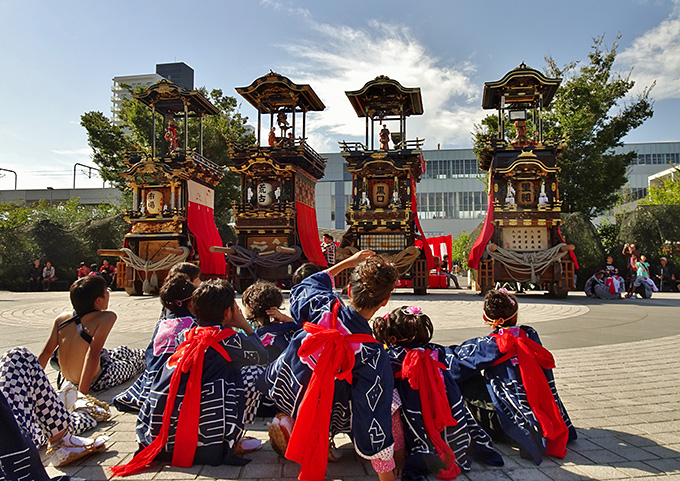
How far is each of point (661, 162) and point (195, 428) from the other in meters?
65.9

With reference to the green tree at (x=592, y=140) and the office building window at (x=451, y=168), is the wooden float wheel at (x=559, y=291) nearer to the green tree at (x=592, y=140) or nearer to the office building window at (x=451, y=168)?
the green tree at (x=592, y=140)

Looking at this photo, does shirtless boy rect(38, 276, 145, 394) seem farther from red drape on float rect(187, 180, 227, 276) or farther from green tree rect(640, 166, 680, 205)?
green tree rect(640, 166, 680, 205)

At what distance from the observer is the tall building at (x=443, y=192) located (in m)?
50.5

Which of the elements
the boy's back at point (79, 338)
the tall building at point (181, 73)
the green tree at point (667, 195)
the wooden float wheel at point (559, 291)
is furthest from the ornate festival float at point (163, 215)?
the tall building at point (181, 73)

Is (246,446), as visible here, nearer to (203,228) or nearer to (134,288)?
(134,288)

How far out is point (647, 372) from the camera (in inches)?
242

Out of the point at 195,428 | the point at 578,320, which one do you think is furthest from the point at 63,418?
the point at 578,320

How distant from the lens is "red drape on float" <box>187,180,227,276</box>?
20.1 m

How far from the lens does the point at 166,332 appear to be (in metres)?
3.94

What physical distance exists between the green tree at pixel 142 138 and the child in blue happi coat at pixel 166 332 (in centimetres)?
2370

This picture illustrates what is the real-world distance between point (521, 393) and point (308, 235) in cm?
1784

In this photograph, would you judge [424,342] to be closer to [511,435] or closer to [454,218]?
[511,435]

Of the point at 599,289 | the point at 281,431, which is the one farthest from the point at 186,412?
the point at 599,289

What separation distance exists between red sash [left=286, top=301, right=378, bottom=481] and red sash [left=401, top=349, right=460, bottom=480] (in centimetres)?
54
